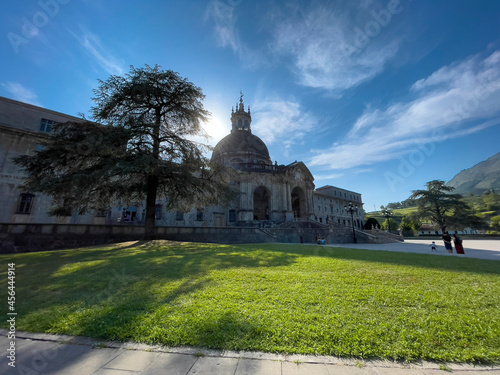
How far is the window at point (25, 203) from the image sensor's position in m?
20.1

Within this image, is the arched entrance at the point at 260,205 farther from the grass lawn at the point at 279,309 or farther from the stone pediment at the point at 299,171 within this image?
the grass lawn at the point at 279,309

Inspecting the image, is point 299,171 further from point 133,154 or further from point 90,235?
point 90,235

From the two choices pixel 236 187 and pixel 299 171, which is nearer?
pixel 236 187

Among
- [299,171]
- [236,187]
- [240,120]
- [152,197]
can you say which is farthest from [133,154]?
[240,120]

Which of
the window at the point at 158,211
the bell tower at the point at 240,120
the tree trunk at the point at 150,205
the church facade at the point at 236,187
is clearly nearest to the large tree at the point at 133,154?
the tree trunk at the point at 150,205

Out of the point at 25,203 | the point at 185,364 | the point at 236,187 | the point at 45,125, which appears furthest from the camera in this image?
the point at 236,187

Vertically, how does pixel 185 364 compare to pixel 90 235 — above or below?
below

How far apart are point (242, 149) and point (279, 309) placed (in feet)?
134

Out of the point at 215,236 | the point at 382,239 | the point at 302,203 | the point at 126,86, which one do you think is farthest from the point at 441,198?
the point at 126,86

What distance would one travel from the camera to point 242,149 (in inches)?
1708

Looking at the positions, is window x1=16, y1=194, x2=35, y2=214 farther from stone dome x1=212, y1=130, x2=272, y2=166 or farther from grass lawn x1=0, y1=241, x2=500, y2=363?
stone dome x1=212, y1=130, x2=272, y2=166

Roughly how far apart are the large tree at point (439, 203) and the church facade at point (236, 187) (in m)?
19.6

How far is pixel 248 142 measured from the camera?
44.8 meters

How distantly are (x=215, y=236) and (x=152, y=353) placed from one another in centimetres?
1715
